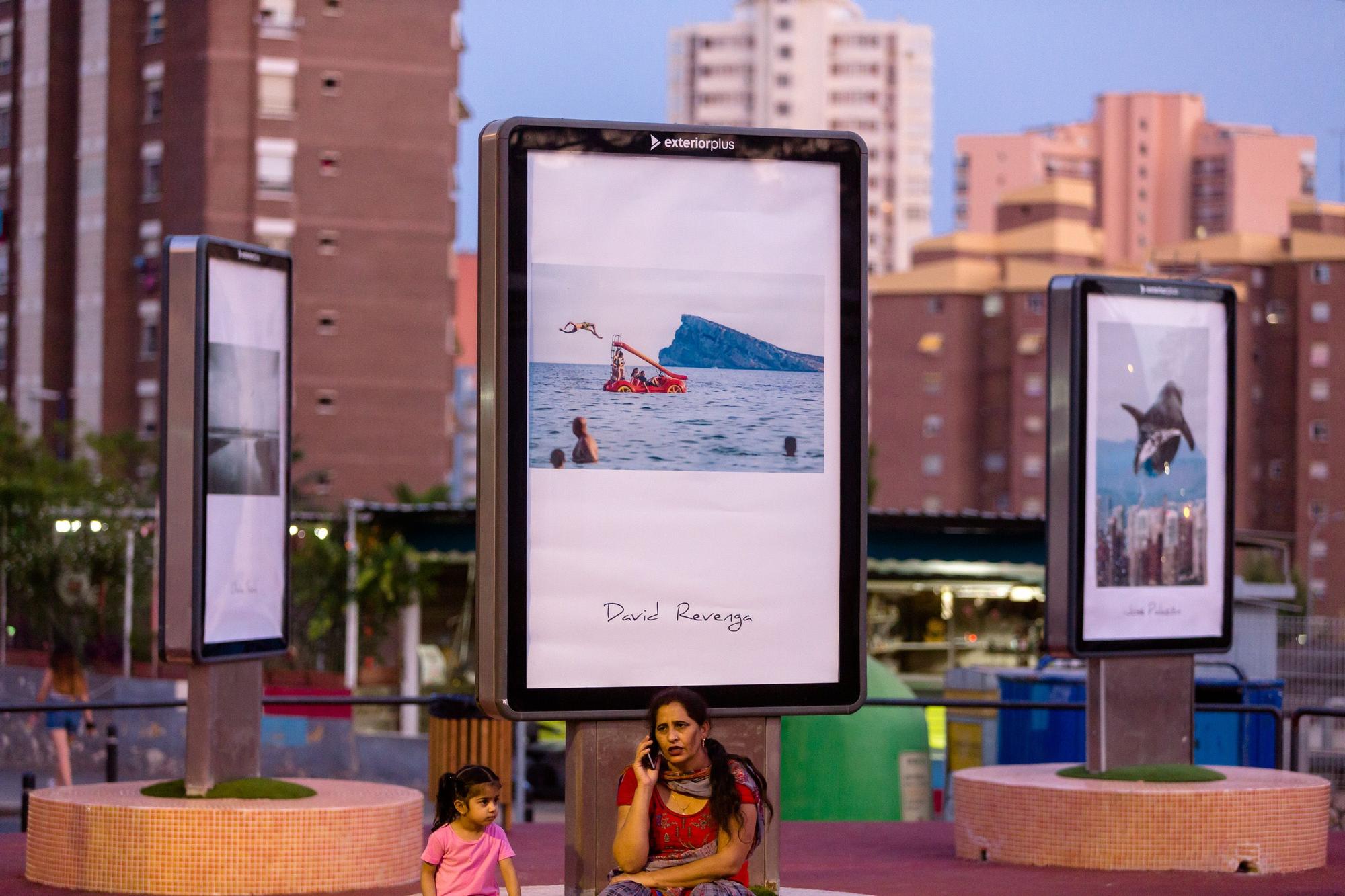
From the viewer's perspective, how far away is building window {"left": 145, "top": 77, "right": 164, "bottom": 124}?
6356 centimetres

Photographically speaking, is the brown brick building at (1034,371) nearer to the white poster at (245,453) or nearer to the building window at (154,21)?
the building window at (154,21)

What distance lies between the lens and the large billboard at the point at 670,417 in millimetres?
6883

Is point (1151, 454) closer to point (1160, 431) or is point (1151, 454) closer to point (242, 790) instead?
point (1160, 431)

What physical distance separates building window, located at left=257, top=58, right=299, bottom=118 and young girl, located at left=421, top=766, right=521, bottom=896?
57.7 m

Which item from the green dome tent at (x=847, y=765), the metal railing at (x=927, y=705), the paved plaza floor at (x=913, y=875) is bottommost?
the green dome tent at (x=847, y=765)

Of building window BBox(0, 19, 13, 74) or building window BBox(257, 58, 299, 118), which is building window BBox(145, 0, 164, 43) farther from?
building window BBox(0, 19, 13, 74)

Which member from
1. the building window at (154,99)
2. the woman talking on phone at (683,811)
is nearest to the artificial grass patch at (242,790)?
the woman talking on phone at (683,811)

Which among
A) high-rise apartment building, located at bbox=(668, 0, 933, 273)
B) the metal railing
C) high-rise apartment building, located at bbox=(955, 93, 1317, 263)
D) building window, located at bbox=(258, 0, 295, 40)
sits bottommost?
the metal railing

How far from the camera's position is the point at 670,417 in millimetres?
7082

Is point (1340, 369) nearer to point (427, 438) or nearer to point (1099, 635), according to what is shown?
point (427, 438)

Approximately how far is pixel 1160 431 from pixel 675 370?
17.1 ft

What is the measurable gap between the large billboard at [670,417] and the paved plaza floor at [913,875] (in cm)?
152

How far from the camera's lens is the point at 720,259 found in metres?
7.14

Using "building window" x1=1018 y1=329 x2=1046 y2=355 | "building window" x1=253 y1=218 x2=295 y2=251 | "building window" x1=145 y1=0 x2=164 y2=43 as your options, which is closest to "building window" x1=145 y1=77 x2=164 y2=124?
"building window" x1=145 y1=0 x2=164 y2=43
